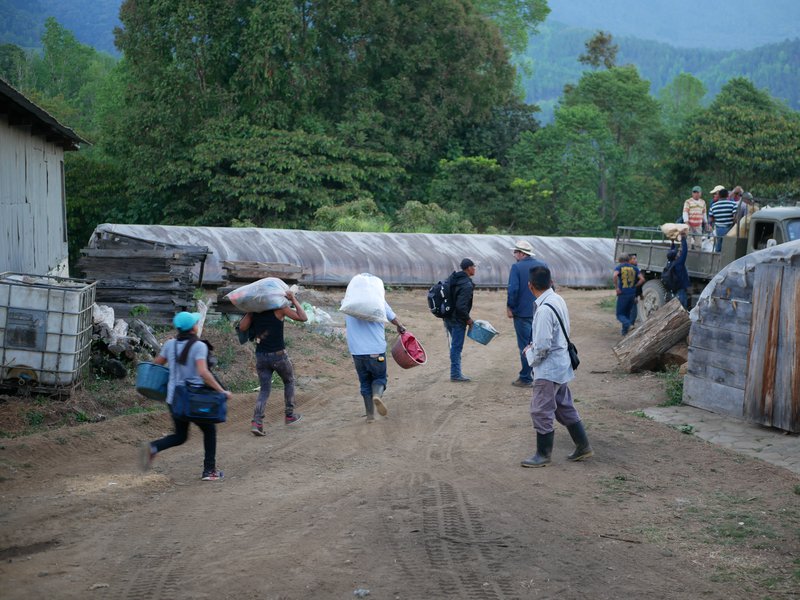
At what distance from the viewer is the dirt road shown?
19.0ft

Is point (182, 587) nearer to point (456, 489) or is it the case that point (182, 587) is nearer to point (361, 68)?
point (456, 489)

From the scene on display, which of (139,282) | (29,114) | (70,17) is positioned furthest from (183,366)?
(70,17)

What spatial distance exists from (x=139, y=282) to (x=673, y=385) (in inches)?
323

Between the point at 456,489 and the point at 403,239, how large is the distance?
20071mm

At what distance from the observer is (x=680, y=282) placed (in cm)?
1594

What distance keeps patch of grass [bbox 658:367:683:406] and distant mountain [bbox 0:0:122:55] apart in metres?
155

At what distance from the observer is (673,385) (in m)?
12.1

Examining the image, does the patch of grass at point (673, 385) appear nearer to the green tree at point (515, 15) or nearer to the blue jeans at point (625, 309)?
the blue jeans at point (625, 309)

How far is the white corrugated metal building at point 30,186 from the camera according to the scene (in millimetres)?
12828

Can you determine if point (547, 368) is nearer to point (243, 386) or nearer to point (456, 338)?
point (456, 338)

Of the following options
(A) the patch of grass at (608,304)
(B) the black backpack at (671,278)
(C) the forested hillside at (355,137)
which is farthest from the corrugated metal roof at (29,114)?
(C) the forested hillside at (355,137)

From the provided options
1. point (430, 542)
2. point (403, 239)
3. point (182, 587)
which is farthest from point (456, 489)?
point (403, 239)

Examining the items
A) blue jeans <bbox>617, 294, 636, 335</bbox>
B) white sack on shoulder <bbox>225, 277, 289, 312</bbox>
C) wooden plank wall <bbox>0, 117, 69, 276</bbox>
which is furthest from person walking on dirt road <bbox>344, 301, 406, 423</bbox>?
blue jeans <bbox>617, 294, 636, 335</bbox>

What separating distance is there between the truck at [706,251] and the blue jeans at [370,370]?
698 cm
